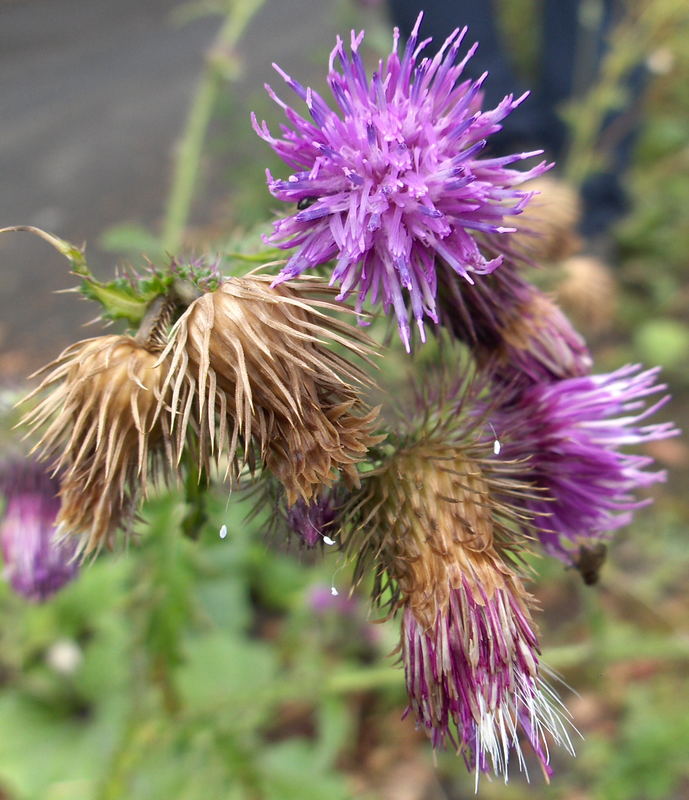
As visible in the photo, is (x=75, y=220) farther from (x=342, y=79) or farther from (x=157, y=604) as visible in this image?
(x=342, y=79)

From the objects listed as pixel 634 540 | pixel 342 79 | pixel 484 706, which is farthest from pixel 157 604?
pixel 634 540

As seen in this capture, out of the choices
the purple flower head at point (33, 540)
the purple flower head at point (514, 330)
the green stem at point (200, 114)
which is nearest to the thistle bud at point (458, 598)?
the purple flower head at point (514, 330)

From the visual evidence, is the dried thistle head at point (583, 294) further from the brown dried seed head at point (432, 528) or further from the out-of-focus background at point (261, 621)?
the brown dried seed head at point (432, 528)

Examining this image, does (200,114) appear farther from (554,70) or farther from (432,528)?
(554,70)

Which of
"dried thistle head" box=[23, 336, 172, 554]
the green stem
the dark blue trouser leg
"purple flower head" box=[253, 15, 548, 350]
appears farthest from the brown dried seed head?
the dark blue trouser leg

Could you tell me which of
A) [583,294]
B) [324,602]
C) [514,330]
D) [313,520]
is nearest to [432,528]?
[313,520]

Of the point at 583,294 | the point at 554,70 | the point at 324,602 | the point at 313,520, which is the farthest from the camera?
the point at 554,70
